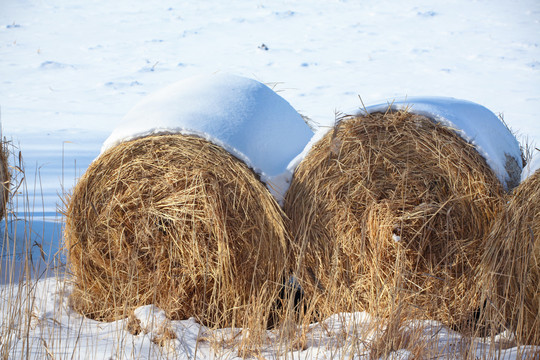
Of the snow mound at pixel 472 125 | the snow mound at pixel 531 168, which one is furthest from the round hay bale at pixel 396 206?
the snow mound at pixel 531 168

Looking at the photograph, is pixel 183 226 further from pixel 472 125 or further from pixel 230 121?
pixel 472 125

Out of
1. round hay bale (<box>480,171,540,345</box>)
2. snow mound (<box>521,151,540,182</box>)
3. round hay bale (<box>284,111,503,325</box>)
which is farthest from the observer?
Answer: round hay bale (<box>284,111,503,325</box>)

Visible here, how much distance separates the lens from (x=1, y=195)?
13.4 ft

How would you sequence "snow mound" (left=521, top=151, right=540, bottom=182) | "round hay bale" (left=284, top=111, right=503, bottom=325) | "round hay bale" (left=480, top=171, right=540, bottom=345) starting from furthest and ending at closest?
"round hay bale" (left=284, top=111, right=503, bottom=325) → "snow mound" (left=521, top=151, right=540, bottom=182) → "round hay bale" (left=480, top=171, right=540, bottom=345)

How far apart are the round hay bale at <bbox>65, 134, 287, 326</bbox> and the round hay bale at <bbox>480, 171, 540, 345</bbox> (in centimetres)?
100

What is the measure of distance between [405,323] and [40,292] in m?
2.10

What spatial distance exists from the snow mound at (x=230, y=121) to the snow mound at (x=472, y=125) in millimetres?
500

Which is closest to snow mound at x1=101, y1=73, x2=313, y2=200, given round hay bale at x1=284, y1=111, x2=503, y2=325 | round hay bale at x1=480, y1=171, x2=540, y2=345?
round hay bale at x1=284, y1=111, x2=503, y2=325

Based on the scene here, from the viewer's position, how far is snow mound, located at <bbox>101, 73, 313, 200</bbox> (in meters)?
3.14

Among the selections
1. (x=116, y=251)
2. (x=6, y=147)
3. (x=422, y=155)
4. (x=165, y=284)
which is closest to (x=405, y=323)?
A: (x=422, y=155)

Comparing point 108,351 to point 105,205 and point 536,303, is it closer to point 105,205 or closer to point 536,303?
point 105,205

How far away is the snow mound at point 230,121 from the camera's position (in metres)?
3.14

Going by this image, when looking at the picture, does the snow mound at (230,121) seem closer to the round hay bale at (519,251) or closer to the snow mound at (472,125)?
the snow mound at (472,125)

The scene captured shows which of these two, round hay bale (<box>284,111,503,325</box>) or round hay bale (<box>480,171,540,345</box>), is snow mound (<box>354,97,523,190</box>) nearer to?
round hay bale (<box>284,111,503,325</box>)
